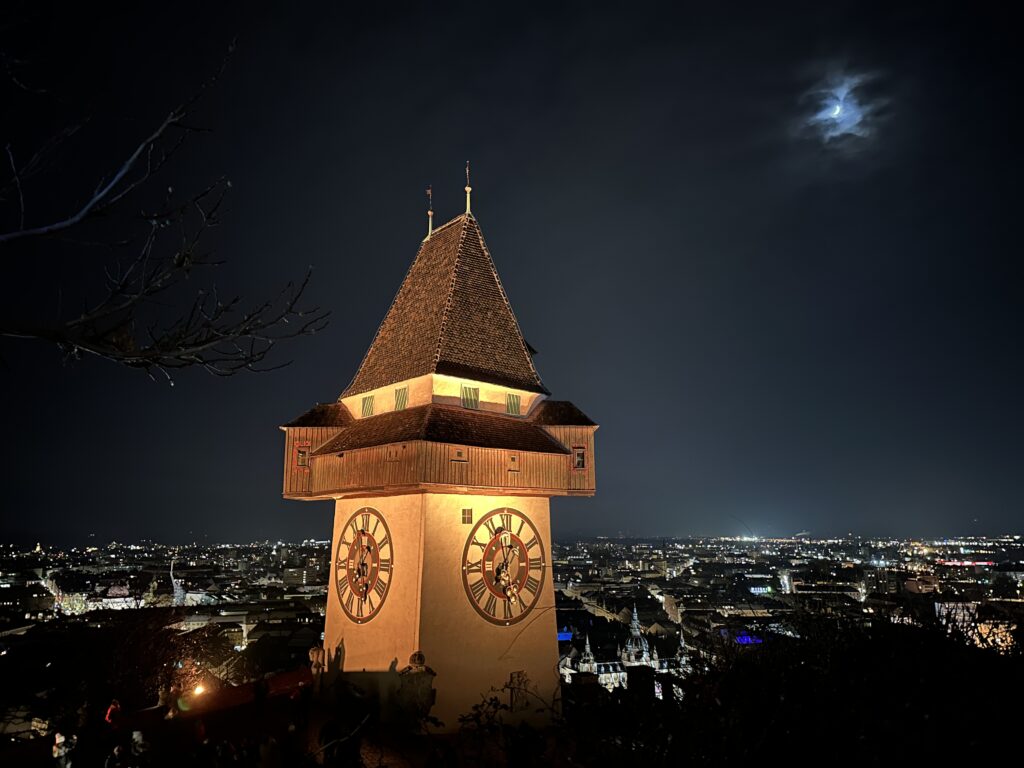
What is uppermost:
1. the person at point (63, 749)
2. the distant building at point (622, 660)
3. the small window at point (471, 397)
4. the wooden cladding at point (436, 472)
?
the small window at point (471, 397)

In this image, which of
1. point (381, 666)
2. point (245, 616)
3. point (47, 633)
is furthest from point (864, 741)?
point (245, 616)

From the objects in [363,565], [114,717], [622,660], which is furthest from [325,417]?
[622,660]

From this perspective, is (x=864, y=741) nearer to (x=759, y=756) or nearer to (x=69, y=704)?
(x=759, y=756)

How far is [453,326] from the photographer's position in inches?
543

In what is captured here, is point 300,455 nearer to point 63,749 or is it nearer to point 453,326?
point 453,326

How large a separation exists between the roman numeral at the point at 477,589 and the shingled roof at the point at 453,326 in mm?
3721

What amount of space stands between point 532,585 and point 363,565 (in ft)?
10.2

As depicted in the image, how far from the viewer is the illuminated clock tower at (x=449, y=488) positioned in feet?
38.1

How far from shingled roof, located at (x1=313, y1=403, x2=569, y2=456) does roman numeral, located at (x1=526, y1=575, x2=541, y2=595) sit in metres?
2.30

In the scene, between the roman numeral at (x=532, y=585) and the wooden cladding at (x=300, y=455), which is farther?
the wooden cladding at (x=300, y=455)

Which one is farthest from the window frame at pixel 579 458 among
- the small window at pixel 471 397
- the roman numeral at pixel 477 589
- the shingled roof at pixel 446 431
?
the roman numeral at pixel 477 589

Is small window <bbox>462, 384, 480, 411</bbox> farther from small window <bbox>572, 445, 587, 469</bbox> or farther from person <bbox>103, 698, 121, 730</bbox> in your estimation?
person <bbox>103, 698, 121, 730</bbox>

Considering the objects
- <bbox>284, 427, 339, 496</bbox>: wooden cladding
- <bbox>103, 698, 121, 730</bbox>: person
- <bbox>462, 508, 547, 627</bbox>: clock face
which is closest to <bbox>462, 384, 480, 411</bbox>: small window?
<bbox>462, 508, 547, 627</bbox>: clock face

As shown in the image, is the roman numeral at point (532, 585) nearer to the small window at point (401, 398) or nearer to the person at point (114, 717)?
the small window at point (401, 398)
